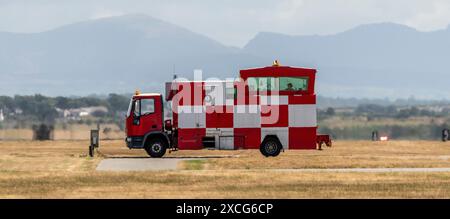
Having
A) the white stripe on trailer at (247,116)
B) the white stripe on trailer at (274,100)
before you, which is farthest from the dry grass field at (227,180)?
the white stripe on trailer at (274,100)

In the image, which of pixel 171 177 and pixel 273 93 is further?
pixel 273 93

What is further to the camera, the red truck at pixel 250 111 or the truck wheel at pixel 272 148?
the truck wheel at pixel 272 148

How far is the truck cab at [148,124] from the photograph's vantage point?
141ft

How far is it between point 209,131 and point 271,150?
257 cm

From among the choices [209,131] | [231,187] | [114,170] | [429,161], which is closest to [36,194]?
[231,187]

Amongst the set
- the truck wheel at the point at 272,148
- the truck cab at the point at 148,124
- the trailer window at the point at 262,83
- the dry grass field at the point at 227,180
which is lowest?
the dry grass field at the point at 227,180

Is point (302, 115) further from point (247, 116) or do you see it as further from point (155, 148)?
point (155, 148)

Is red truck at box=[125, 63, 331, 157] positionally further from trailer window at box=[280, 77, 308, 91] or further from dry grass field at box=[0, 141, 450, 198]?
dry grass field at box=[0, 141, 450, 198]

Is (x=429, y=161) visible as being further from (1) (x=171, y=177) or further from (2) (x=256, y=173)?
(1) (x=171, y=177)

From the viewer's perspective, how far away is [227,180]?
106ft

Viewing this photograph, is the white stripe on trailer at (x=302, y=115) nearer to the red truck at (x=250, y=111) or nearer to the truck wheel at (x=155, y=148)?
the red truck at (x=250, y=111)

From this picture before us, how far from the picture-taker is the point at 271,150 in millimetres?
42438

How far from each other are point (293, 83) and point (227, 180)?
10.5 metres

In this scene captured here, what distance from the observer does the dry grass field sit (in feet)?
94.2
